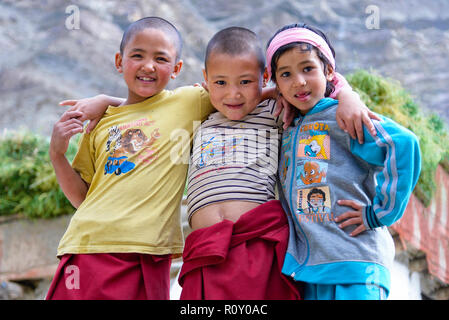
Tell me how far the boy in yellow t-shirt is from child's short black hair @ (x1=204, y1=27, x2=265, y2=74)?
17 centimetres

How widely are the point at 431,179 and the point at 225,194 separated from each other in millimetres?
2086

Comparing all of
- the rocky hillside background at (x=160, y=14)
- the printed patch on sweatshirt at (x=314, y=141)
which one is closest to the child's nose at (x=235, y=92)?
the printed patch on sweatshirt at (x=314, y=141)

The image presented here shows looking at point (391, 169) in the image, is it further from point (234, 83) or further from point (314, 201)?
point (234, 83)

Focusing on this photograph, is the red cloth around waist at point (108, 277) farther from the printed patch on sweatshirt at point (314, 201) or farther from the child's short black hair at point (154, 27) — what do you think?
the child's short black hair at point (154, 27)

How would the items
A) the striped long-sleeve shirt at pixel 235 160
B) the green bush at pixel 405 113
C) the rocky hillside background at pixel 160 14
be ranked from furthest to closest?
the rocky hillside background at pixel 160 14
the green bush at pixel 405 113
the striped long-sleeve shirt at pixel 235 160

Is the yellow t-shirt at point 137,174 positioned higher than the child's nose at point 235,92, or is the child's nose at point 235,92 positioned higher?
the child's nose at point 235,92

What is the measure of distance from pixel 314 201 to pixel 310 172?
0.28 feet

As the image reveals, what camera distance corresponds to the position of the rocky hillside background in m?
5.59

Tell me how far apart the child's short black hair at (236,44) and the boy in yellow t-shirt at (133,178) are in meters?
0.17

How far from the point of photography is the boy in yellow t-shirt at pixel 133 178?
1329 millimetres

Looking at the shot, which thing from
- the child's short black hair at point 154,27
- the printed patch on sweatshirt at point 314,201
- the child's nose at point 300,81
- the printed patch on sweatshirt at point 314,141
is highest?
the child's short black hair at point 154,27

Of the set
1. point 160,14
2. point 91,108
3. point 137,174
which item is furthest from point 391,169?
point 160,14

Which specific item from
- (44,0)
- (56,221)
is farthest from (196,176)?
(44,0)

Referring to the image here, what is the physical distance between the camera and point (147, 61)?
1.51 meters
